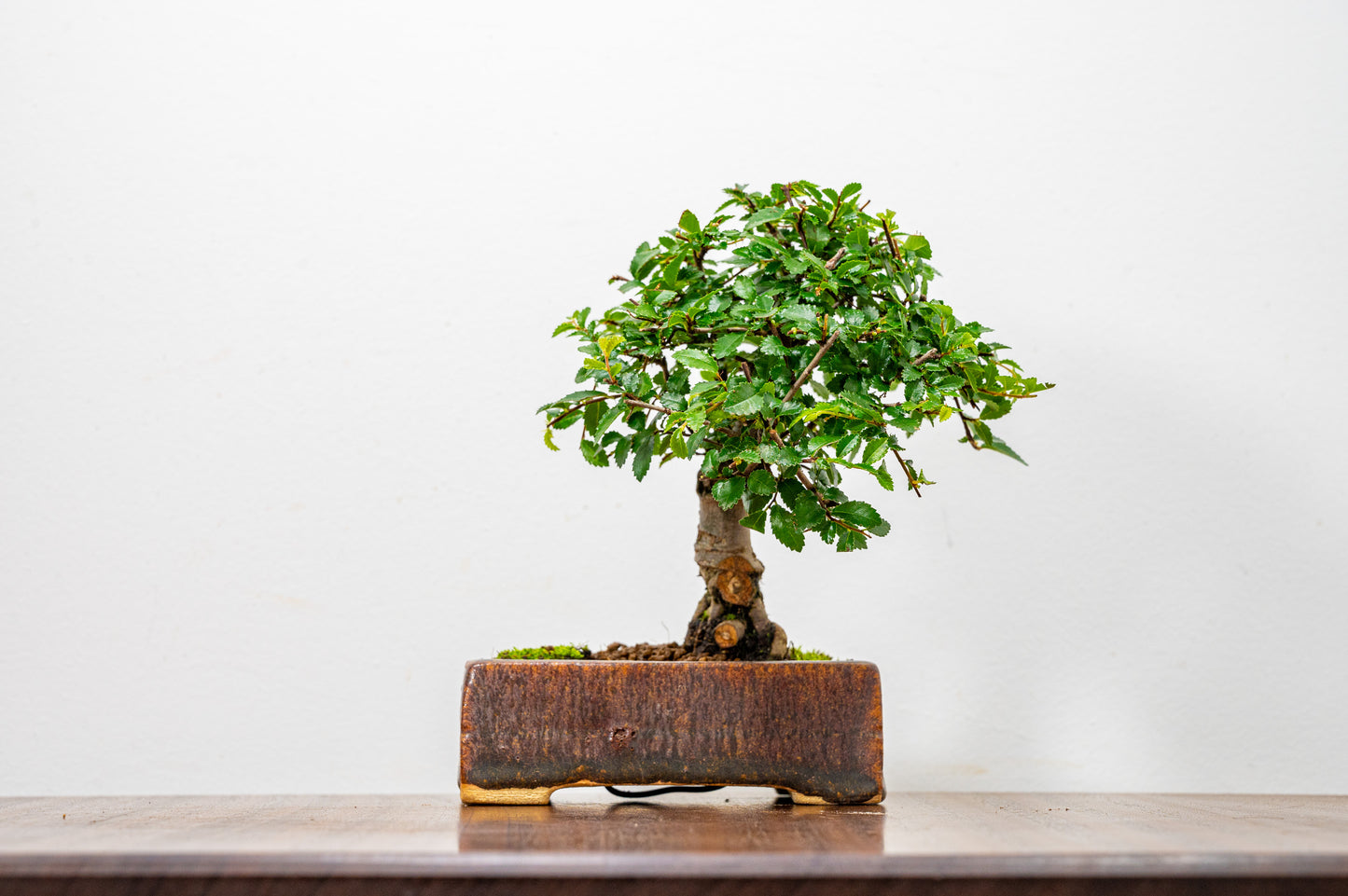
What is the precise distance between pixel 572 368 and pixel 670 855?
2.88 ft

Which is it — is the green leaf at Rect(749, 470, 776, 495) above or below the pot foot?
above

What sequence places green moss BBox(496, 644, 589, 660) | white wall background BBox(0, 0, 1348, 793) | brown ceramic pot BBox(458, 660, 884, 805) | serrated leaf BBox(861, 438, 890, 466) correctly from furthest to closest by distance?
white wall background BBox(0, 0, 1348, 793), green moss BBox(496, 644, 589, 660), brown ceramic pot BBox(458, 660, 884, 805), serrated leaf BBox(861, 438, 890, 466)

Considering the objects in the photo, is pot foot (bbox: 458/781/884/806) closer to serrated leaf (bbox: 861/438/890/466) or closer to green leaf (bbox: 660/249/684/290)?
serrated leaf (bbox: 861/438/890/466)

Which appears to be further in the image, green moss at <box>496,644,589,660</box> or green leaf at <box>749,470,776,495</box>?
green moss at <box>496,644,589,660</box>

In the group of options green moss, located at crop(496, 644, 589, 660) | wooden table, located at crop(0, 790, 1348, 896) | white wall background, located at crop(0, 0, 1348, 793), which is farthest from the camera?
white wall background, located at crop(0, 0, 1348, 793)

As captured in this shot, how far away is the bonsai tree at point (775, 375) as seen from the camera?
0.83 meters

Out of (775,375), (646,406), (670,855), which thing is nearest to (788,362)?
(775,375)

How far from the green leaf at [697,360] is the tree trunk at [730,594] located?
0.60 ft

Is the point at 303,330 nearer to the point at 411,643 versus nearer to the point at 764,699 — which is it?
the point at 411,643

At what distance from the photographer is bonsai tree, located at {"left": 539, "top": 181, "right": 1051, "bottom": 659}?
828 mm

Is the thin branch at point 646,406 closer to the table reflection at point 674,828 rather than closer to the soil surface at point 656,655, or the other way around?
the soil surface at point 656,655

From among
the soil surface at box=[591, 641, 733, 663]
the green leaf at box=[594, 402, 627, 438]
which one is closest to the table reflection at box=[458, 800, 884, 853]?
the soil surface at box=[591, 641, 733, 663]

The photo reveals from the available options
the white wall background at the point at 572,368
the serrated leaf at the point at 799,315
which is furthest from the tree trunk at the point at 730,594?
the white wall background at the point at 572,368

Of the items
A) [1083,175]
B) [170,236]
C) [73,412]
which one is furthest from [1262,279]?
[73,412]
